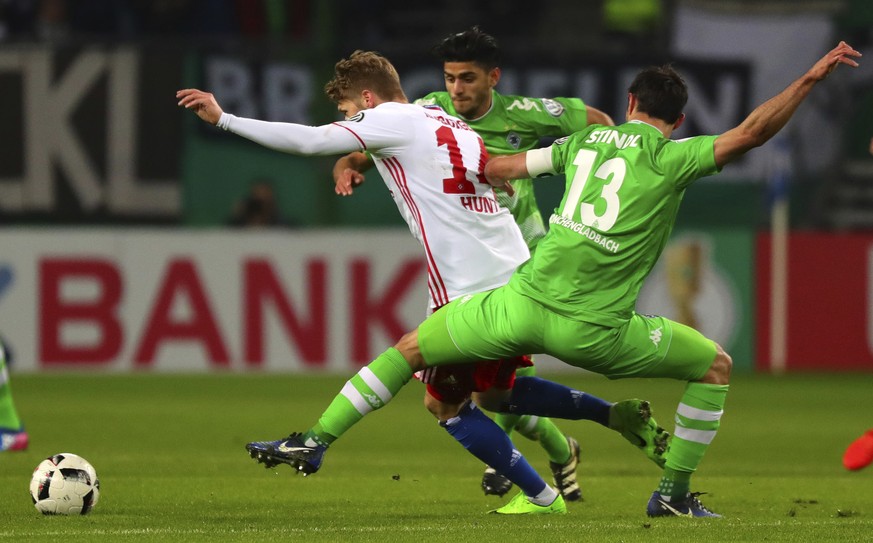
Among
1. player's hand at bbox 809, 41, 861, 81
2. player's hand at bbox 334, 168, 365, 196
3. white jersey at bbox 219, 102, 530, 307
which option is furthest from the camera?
player's hand at bbox 334, 168, 365, 196

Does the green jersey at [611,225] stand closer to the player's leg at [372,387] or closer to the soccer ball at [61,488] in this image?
the player's leg at [372,387]

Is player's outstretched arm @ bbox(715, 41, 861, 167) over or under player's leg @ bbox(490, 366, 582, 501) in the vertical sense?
over

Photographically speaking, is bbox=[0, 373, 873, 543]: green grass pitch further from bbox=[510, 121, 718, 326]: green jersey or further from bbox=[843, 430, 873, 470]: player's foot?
bbox=[510, 121, 718, 326]: green jersey

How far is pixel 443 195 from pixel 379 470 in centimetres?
316

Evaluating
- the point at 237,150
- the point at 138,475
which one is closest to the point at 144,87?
the point at 237,150

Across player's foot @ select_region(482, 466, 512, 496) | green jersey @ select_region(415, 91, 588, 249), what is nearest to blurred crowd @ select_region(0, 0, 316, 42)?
green jersey @ select_region(415, 91, 588, 249)

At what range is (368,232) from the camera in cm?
1644

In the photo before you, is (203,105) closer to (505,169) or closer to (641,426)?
(505,169)

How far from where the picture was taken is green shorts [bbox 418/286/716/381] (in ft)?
21.3

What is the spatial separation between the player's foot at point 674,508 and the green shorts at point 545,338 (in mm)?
640

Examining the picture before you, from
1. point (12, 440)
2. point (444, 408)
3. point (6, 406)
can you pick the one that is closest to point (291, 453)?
point (444, 408)

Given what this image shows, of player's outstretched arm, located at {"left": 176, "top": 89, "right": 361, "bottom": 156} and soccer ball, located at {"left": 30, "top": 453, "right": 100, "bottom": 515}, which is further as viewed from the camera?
soccer ball, located at {"left": 30, "top": 453, "right": 100, "bottom": 515}

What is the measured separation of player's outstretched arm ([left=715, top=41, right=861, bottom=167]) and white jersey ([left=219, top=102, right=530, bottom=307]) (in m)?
1.12

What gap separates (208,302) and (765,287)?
18.4 ft
